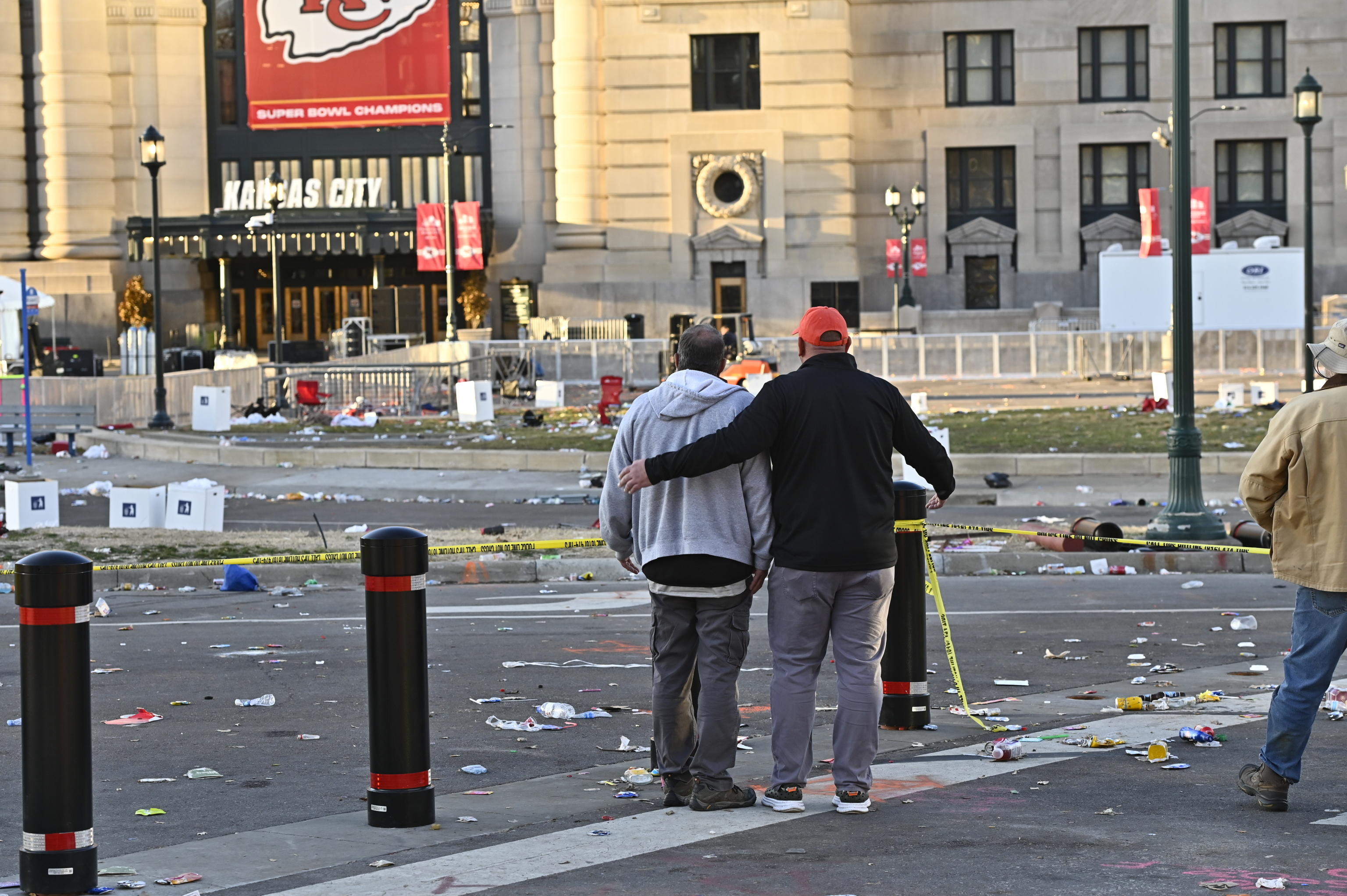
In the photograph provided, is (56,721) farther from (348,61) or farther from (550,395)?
(348,61)

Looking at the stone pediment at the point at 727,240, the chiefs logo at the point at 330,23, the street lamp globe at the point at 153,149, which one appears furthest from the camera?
the chiefs logo at the point at 330,23

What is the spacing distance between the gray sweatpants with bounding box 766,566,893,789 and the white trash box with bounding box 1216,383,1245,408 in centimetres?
2596

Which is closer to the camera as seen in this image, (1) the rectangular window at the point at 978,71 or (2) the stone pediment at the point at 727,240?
(2) the stone pediment at the point at 727,240

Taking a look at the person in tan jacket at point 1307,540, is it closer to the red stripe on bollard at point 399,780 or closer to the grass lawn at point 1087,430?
the red stripe on bollard at point 399,780

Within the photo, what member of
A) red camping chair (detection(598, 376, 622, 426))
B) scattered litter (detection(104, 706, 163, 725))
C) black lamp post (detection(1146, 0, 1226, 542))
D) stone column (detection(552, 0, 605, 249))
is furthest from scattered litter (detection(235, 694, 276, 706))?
stone column (detection(552, 0, 605, 249))

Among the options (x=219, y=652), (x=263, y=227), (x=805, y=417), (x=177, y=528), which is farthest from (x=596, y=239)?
(x=805, y=417)

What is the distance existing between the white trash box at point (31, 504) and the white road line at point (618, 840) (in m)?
13.1

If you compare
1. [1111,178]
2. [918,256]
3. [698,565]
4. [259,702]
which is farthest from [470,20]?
[698,565]

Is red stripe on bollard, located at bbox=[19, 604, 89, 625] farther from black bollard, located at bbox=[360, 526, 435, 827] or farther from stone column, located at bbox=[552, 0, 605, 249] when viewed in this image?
stone column, located at bbox=[552, 0, 605, 249]

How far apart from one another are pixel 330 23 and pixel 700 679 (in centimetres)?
5752

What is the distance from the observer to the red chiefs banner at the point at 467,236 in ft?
187

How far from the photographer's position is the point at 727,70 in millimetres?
60469

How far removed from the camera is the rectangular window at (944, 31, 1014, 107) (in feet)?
201

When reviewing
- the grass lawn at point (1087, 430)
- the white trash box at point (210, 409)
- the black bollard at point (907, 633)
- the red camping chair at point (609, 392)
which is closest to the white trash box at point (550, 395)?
the red camping chair at point (609, 392)
